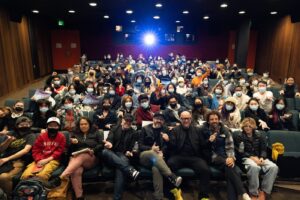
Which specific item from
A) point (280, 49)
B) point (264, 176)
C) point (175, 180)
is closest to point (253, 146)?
point (264, 176)

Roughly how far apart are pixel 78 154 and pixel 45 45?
1299cm

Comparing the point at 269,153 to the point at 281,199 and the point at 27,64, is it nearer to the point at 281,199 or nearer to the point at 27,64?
the point at 281,199

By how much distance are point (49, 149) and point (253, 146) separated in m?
2.88

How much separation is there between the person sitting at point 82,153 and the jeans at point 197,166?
1.05 meters

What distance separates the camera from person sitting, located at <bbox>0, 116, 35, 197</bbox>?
3008mm

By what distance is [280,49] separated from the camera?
38.9 feet

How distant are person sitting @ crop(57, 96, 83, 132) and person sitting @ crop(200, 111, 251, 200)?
2.15 metres

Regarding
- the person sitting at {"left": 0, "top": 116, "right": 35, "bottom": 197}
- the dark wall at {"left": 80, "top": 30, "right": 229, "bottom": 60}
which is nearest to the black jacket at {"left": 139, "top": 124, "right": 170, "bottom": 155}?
the person sitting at {"left": 0, "top": 116, "right": 35, "bottom": 197}

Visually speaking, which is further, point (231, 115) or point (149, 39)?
point (149, 39)

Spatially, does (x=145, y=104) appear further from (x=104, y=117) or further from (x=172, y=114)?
(x=104, y=117)

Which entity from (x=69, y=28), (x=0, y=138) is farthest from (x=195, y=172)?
(x=69, y=28)

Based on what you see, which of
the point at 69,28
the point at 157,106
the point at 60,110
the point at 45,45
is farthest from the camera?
the point at 69,28

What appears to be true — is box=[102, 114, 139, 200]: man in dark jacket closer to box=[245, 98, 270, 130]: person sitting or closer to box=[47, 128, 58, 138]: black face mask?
box=[47, 128, 58, 138]: black face mask

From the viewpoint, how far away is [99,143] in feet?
11.6
